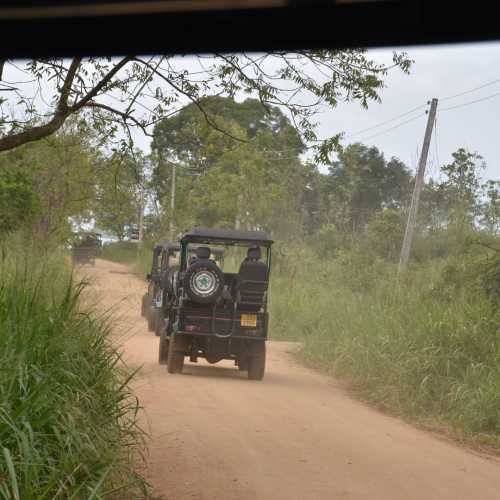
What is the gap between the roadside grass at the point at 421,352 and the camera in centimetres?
1224

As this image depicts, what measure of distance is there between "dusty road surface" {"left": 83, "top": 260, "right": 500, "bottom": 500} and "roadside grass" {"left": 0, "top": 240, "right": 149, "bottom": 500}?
2.29ft

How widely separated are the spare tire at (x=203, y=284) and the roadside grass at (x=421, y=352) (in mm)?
2780

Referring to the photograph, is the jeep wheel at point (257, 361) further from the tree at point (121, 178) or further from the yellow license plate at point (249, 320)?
the tree at point (121, 178)

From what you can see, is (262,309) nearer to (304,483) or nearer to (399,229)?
(304,483)

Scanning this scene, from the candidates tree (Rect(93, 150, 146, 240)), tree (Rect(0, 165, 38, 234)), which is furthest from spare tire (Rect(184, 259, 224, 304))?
tree (Rect(0, 165, 38, 234))

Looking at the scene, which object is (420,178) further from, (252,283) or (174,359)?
(174,359)

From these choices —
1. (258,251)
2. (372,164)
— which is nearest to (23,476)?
(258,251)

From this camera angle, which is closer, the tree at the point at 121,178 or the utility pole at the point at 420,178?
the tree at the point at 121,178

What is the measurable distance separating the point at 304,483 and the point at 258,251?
7575 millimetres

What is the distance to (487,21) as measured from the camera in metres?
4.86

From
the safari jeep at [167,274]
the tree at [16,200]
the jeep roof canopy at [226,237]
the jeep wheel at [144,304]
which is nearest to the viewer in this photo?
the jeep roof canopy at [226,237]

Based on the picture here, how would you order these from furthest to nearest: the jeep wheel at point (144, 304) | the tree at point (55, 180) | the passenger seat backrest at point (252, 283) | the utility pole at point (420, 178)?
the jeep wheel at point (144, 304)
the tree at point (55, 180)
the utility pole at point (420, 178)
the passenger seat backrest at point (252, 283)

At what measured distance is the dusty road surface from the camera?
26.4 ft

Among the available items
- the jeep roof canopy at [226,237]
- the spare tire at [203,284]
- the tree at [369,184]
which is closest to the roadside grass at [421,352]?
the jeep roof canopy at [226,237]
